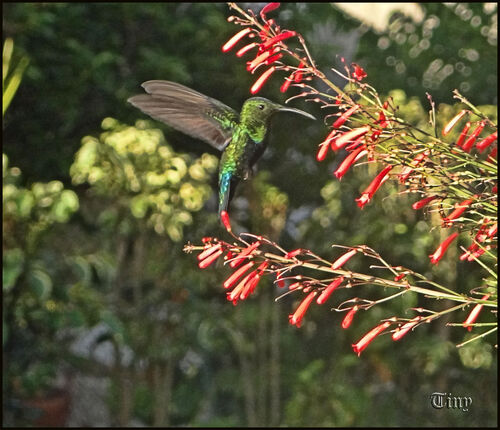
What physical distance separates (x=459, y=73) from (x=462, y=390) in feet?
5.13

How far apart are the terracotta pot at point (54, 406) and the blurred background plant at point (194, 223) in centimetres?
27

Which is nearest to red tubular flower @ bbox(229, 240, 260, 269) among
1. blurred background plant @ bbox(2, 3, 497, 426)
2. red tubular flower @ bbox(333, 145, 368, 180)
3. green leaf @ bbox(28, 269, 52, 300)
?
red tubular flower @ bbox(333, 145, 368, 180)

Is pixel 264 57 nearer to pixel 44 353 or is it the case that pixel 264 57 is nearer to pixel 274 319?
pixel 44 353

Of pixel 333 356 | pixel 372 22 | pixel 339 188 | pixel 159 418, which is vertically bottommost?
pixel 159 418

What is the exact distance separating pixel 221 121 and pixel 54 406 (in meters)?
3.30

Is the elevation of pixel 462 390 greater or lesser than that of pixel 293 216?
lesser

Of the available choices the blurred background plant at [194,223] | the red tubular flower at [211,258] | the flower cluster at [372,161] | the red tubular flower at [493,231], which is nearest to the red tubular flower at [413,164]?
the flower cluster at [372,161]

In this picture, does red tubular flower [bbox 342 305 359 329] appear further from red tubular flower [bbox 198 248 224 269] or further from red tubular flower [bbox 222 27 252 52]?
red tubular flower [bbox 222 27 252 52]

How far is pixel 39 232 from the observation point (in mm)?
3262

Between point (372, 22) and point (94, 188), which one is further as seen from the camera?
point (372, 22)

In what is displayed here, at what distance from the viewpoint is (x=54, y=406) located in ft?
14.2

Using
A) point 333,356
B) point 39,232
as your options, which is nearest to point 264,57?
point 39,232

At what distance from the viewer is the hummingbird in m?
1.24

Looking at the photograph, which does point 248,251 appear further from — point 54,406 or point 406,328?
point 54,406
